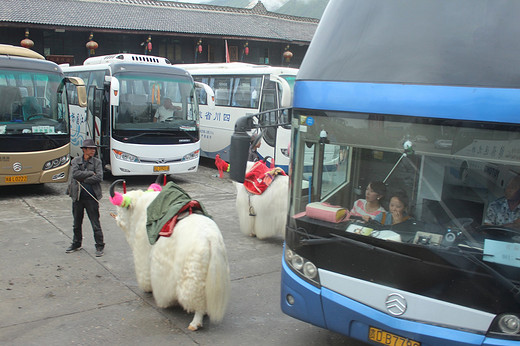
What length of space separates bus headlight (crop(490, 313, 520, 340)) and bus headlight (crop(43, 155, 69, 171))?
9.14 meters

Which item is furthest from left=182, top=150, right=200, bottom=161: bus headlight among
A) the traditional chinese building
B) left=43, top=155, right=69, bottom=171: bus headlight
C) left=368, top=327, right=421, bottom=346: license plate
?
the traditional chinese building

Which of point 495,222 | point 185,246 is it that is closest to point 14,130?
point 185,246

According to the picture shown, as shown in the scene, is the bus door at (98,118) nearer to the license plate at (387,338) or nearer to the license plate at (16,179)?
the license plate at (16,179)

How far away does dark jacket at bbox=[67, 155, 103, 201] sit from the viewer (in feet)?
21.6

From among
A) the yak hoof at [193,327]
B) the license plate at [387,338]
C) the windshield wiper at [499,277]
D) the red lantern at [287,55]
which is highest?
the red lantern at [287,55]

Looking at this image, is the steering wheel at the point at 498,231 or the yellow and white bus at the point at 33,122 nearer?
the steering wheel at the point at 498,231

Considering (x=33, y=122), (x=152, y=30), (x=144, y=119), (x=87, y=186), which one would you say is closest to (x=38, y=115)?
(x=33, y=122)

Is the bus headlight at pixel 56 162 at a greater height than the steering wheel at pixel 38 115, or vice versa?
the steering wheel at pixel 38 115

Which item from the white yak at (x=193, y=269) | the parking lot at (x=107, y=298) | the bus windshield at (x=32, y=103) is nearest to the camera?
the white yak at (x=193, y=269)

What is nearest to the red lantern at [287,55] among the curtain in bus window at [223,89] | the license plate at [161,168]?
the curtain in bus window at [223,89]

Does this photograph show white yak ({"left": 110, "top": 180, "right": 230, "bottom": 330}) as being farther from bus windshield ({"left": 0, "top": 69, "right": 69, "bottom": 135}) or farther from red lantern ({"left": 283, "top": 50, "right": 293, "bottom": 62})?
red lantern ({"left": 283, "top": 50, "right": 293, "bottom": 62})

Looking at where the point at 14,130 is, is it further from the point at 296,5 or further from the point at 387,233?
the point at 296,5

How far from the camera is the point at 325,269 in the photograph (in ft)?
12.4

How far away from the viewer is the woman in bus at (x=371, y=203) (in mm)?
3781
